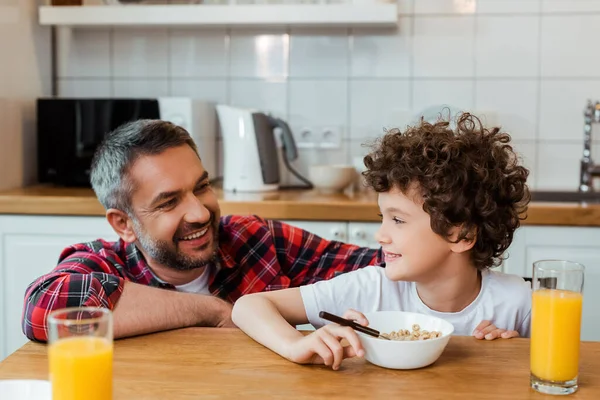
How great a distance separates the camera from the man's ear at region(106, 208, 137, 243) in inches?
65.8

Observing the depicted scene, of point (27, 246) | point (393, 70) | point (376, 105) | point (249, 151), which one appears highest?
point (393, 70)

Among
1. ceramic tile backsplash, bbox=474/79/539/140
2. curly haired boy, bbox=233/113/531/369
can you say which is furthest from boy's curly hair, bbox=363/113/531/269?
ceramic tile backsplash, bbox=474/79/539/140

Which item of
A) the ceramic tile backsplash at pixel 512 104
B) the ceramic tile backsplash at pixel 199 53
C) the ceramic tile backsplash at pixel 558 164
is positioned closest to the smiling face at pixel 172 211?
the ceramic tile backsplash at pixel 199 53

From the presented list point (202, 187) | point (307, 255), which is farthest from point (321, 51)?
point (202, 187)

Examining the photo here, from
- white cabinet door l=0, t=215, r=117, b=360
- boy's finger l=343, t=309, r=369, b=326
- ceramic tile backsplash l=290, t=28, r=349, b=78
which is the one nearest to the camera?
boy's finger l=343, t=309, r=369, b=326

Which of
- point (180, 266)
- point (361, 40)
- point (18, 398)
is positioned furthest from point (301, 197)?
point (18, 398)

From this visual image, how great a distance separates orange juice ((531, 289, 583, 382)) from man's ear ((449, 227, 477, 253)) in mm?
389

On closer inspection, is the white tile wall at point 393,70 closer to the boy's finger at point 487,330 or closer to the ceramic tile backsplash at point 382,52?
the ceramic tile backsplash at point 382,52

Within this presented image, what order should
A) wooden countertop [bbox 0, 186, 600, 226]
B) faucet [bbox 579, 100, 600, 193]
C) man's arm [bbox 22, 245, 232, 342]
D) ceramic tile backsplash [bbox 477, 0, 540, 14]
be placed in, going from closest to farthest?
man's arm [bbox 22, 245, 232, 342], wooden countertop [bbox 0, 186, 600, 226], faucet [bbox 579, 100, 600, 193], ceramic tile backsplash [bbox 477, 0, 540, 14]

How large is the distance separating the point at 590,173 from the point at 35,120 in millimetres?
2127

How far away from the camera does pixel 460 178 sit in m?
1.36

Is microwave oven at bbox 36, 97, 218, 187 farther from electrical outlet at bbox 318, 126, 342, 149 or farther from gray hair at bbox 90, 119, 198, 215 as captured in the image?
gray hair at bbox 90, 119, 198, 215

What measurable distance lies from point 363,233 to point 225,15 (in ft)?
3.22

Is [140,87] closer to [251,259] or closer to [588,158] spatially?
[251,259]
